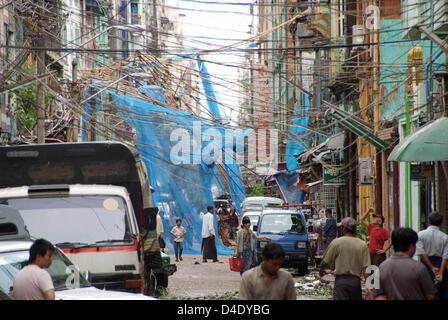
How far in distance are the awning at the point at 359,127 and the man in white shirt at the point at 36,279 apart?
53.9 feet

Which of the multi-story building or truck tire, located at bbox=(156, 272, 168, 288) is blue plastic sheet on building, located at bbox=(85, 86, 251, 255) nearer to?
the multi-story building

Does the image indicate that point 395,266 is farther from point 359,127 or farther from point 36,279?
point 359,127

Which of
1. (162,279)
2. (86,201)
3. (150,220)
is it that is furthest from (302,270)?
(86,201)

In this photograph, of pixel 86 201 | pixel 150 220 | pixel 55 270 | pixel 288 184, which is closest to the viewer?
pixel 55 270

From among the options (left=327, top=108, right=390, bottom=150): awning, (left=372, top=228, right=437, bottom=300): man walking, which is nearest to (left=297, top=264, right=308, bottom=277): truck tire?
(left=327, top=108, right=390, bottom=150): awning

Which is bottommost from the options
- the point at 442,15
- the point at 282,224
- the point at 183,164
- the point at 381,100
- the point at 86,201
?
the point at 282,224

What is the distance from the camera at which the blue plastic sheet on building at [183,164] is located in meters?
30.7

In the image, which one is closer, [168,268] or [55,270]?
[55,270]

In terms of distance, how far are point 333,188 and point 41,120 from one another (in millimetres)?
16791

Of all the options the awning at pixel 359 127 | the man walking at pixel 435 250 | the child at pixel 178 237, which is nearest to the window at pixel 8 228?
the man walking at pixel 435 250

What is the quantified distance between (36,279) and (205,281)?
13291 mm

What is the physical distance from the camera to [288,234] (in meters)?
24.1

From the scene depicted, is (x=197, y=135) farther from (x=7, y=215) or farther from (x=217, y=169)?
(x=7, y=215)
